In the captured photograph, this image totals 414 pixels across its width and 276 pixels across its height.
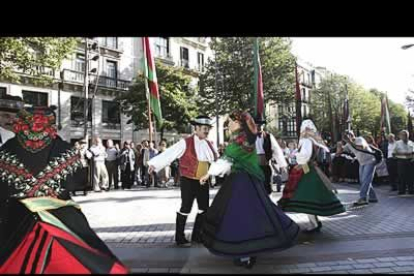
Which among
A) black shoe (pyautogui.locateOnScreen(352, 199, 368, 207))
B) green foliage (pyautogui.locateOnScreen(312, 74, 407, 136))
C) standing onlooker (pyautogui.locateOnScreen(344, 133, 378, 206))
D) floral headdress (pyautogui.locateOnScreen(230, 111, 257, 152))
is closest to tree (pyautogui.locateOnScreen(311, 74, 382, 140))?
green foliage (pyautogui.locateOnScreen(312, 74, 407, 136))

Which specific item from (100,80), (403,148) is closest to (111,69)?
(100,80)

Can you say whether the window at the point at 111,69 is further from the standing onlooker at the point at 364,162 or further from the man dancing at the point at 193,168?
the man dancing at the point at 193,168

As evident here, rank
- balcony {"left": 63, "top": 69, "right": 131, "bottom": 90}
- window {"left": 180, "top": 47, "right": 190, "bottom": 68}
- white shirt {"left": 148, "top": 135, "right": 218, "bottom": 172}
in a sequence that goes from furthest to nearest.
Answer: window {"left": 180, "top": 47, "right": 190, "bottom": 68}, balcony {"left": 63, "top": 69, "right": 131, "bottom": 90}, white shirt {"left": 148, "top": 135, "right": 218, "bottom": 172}

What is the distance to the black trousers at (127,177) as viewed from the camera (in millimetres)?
12719

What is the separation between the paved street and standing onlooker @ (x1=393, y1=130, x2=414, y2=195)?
60.9 inches

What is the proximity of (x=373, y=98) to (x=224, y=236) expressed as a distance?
42981 mm

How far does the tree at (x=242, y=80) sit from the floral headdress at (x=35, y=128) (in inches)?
601

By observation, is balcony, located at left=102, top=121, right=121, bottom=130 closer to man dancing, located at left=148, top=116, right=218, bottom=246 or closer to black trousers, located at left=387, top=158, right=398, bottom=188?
black trousers, located at left=387, top=158, right=398, bottom=188

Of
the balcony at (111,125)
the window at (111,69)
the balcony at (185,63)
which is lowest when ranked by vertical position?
the balcony at (111,125)

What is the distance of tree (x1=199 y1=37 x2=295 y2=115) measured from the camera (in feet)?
64.3

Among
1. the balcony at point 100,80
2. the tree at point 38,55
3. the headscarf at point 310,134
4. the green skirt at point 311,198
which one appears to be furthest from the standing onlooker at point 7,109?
the balcony at point 100,80

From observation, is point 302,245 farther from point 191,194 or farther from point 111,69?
point 111,69
